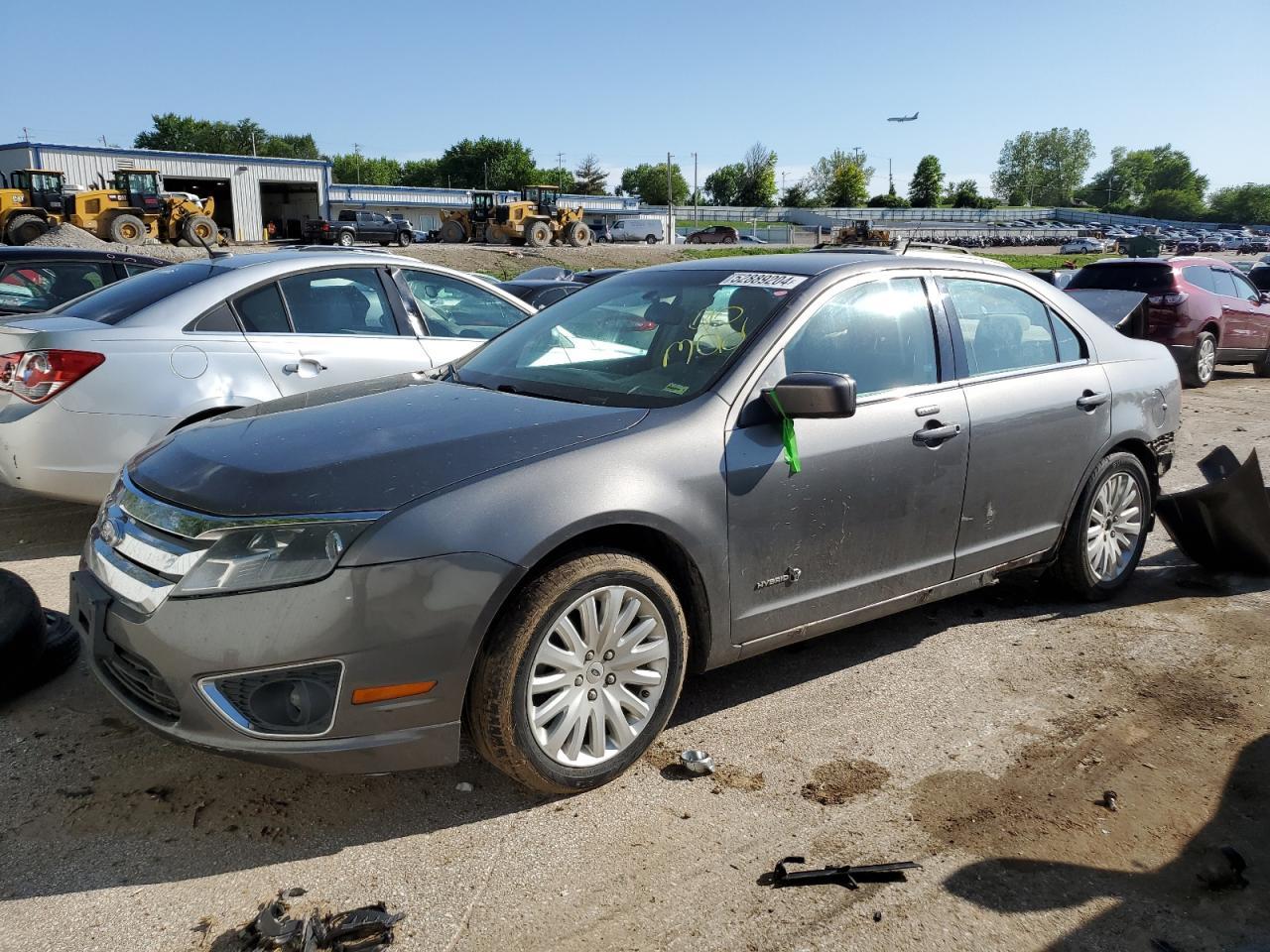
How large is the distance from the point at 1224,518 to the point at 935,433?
8.09 ft

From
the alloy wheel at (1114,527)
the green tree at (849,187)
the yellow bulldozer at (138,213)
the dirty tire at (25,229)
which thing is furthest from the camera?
the green tree at (849,187)

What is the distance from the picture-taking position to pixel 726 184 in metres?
141

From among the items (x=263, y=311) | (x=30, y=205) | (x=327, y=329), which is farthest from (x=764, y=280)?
(x=30, y=205)

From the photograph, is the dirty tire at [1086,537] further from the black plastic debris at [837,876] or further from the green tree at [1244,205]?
the green tree at [1244,205]

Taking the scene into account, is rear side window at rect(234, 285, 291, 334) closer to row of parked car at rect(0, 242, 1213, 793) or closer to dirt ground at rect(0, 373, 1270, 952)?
row of parked car at rect(0, 242, 1213, 793)

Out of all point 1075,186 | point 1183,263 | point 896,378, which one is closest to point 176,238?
point 1183,263

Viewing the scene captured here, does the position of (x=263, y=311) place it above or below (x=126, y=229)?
below

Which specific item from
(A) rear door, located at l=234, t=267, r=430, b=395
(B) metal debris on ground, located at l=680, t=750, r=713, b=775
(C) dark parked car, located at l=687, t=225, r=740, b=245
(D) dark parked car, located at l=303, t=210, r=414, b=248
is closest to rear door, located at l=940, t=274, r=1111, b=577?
(B) metal debris on ground, located at l=680, t=750, r=713, b=775

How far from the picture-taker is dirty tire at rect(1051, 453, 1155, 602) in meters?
4.73

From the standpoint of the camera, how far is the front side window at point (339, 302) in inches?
232

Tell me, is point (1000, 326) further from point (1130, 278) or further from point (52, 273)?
point (1130, 278)

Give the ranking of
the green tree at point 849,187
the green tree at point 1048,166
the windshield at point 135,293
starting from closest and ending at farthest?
1. the windshield at point 135,293
2. the green tree at point 849,187
3. the green tree at point 1048,166

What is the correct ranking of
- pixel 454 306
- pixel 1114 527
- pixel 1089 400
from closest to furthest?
pixel 1089 400 → pixel 1114 527 → pixel 454 306

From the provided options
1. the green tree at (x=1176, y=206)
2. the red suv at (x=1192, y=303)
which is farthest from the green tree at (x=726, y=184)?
the red suv at (x=1192, y=303)
